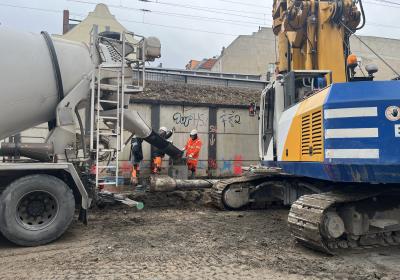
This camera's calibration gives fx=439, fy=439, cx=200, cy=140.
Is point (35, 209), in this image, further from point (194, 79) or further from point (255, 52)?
point (255, 52)

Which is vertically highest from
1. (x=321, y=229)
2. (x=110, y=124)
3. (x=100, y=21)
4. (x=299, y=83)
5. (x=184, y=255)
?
(x=100, y=21)

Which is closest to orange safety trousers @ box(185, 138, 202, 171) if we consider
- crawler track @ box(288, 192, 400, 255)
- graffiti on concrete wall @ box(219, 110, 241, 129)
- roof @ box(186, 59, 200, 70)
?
graffiti on concrete wall @ box(219, 110, 241, 129)

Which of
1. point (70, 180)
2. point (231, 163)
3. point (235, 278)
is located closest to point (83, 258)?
point (70, 180)

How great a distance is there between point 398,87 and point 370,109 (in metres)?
0.42

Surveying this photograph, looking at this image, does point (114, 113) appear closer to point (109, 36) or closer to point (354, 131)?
point (109, 36)

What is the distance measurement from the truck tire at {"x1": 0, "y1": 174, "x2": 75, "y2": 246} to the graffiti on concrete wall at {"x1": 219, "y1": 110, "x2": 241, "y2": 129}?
8.21m

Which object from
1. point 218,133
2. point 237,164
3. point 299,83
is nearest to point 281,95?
point 299,83

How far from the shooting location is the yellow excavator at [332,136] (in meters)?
5.00

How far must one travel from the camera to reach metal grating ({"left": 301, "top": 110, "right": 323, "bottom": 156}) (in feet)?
17.7

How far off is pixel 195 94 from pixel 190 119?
142cm

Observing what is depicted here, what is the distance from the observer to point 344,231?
5758 mm

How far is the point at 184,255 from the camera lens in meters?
5.57

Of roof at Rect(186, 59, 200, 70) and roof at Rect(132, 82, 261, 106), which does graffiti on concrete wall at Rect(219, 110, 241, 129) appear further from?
roof at Rect(186, 59, 200, 70)

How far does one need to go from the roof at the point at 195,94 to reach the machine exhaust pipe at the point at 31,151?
6365mm
